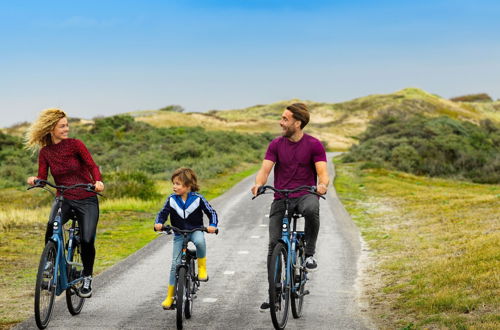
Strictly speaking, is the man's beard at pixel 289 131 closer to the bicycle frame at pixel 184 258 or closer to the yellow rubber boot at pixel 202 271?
the bicycle frame at pixel 184 258

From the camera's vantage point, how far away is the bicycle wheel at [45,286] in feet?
19.2

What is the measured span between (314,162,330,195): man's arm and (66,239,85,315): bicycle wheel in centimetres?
300

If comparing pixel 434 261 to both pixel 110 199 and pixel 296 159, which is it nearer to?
pixel 296 159

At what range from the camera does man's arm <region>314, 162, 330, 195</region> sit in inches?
238

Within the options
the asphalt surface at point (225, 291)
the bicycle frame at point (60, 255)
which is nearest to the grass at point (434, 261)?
the asphalt surface at point (225, 291)

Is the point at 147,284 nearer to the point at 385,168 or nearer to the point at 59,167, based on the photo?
the point at 59,167

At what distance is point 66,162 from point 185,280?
1.97 meters

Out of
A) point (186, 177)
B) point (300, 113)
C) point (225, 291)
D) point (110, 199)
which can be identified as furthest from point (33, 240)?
point (300, 113)

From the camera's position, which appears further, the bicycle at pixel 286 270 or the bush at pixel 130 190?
the bush at pixel 130 190

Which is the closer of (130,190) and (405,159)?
(130,190)

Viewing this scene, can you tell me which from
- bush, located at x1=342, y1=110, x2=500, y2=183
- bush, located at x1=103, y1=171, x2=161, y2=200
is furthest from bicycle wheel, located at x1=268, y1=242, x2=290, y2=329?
bush, located at x1=342, y1=110, x2=500, y2=183

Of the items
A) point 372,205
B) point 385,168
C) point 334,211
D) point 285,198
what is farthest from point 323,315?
point 385,168

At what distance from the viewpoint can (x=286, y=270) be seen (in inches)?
243

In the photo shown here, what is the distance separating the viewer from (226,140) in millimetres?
67375
